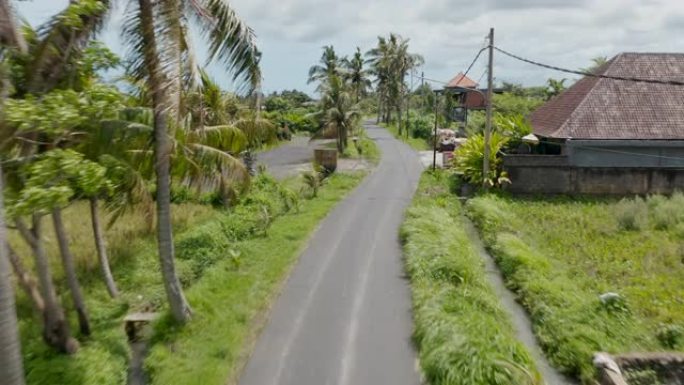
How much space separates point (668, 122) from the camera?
78.6ft

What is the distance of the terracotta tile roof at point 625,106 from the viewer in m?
23.6

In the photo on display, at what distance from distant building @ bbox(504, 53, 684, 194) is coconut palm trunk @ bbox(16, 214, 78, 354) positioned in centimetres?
1790

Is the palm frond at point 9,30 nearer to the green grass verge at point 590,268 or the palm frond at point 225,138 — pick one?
the palm frond at point 225,138

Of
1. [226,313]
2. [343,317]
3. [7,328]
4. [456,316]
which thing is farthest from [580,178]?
[7,328]

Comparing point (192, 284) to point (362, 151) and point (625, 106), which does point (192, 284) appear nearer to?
point (625, 106)

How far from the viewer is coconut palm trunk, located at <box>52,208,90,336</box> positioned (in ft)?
32.4

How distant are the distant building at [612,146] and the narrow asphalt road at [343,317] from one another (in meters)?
7.26

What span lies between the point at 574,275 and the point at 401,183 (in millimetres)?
14055

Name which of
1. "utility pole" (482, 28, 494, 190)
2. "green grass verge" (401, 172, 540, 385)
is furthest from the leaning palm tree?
"utility pole" (482, 28, 494, 190)

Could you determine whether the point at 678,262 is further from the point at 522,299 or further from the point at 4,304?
the point at 4,304

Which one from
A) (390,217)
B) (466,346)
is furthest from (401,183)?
(466,346)

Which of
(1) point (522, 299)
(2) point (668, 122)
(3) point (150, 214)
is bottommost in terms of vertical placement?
(1) point (522, 299)

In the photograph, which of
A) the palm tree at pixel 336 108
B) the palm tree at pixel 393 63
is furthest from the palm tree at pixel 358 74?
the palm tree at pixel 336 108

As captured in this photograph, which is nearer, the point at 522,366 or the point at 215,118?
the point at 522,366
